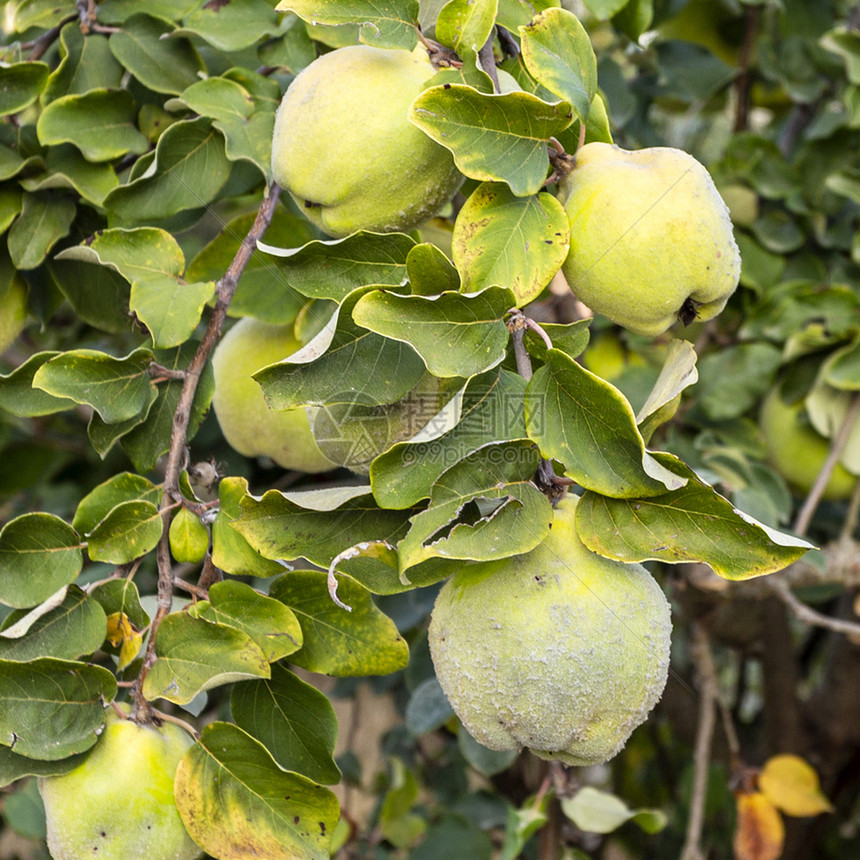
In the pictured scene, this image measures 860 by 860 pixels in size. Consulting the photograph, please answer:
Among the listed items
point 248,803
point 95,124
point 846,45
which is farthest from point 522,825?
point 846,45

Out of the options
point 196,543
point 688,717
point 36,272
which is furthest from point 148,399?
point 688,717

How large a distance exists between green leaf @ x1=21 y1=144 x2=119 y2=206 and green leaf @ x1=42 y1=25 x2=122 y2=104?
0.21 ft

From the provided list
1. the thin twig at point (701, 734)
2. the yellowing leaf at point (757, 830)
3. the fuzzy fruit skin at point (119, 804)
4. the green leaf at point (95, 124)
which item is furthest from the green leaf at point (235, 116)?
the yellowing leaf at point (757, 830)

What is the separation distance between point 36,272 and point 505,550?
2.46ft

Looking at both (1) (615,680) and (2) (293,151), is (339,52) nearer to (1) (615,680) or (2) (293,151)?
(2) (293,151)

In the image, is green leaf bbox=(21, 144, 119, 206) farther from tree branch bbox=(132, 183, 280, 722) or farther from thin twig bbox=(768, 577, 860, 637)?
thin twig bbox=(768, 577, 860, 637)

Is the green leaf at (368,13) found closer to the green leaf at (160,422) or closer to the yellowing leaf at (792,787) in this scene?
the green leaf at (160,422)

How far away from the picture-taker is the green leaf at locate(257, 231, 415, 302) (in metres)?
0.73

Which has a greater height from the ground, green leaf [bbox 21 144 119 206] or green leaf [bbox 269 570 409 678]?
green leaf [bbox 21 144 119 206]

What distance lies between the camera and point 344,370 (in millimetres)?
679

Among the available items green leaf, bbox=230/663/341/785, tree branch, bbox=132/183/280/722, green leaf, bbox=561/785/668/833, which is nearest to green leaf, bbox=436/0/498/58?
tree branch, bbox=132/183/280/722

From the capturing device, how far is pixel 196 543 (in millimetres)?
779

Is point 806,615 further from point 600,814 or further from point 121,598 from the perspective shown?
point 121,598

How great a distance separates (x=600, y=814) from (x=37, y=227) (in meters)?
1.04
